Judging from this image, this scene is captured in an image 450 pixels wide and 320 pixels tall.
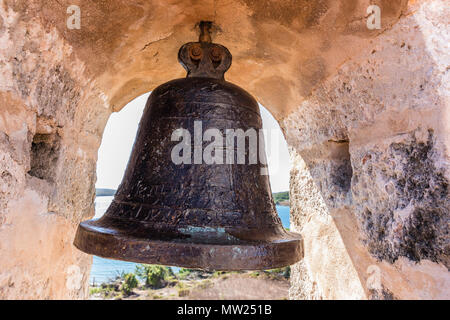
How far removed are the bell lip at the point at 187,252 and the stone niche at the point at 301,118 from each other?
0.25 meters

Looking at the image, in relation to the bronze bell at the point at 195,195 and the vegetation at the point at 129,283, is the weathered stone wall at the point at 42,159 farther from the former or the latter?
the vegetation at the point at 129,283

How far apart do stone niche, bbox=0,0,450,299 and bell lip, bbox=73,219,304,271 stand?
0.82 ft

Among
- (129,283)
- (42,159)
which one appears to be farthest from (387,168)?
(129,283)

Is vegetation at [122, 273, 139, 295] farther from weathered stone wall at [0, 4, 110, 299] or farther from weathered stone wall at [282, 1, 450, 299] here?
weathered stone wall at [282, 1, 450, 299]

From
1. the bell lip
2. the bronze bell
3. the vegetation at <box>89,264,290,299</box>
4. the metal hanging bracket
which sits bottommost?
the vegetation at <box>89,264,290,299</box>

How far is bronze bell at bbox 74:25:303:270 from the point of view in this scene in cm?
57

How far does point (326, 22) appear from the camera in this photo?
32.9 inches

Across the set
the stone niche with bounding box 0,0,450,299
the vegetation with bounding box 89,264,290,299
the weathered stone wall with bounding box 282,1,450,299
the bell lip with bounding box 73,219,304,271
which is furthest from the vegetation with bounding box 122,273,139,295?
the bell lip with bounding box 73,219,304,271

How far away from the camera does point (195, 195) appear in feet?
2.25

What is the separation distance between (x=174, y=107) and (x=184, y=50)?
0.20 meters

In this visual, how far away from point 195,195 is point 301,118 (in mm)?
673

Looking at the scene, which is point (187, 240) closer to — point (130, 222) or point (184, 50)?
point (130, 222)

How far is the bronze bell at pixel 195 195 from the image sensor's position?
575 millimetres

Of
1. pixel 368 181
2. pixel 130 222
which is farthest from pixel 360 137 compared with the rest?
pixel 130 222
